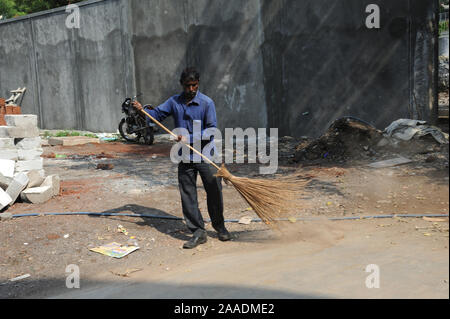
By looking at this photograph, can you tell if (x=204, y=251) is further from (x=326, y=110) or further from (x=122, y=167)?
(x=326, y=110)

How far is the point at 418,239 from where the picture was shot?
409 cm

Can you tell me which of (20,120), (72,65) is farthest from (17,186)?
(72,65)

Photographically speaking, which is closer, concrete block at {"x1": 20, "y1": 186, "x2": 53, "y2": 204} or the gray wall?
concrete block at {"x1": 20, "y1": 186, "x2": 53, "y2": 204}

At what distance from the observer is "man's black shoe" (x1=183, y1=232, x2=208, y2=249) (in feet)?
14.5

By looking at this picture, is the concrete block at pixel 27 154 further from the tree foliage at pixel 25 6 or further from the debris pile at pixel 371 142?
the tree foliage at pixel 25 6

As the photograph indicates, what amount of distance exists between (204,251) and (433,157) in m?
4.70

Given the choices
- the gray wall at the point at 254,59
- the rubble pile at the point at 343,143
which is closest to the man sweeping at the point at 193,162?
the rubble pile at the point at 343,143

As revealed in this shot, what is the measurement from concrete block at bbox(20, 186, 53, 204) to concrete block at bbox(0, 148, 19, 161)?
51cm

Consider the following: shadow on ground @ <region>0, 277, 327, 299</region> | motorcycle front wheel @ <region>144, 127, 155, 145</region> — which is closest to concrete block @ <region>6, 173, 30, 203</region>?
shadow on ground @ <region>0, 277, 327, 299</region>

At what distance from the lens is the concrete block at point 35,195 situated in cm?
595

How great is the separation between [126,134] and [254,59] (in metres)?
4.20

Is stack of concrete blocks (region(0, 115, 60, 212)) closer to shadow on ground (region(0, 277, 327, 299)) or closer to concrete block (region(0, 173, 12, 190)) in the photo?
concrete block (region(0, 173, 12, 190))

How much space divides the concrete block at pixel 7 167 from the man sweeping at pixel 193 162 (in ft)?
8.21

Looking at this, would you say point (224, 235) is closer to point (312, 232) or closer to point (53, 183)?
point (312, 232)
